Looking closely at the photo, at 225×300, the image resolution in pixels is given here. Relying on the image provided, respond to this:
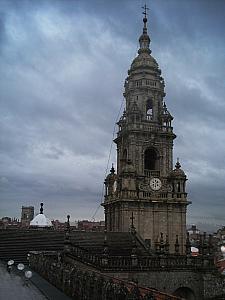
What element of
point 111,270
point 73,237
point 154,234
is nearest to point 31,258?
point 111,270

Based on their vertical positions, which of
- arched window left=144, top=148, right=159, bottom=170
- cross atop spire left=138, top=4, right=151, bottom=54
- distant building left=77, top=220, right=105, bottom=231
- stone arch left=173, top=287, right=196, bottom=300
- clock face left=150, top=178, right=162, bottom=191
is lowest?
stone arch left=173, top=287, right=196, bottom=300

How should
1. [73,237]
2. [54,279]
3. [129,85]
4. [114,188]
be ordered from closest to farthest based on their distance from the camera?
1. [54,279]
2. [73,237]
3. [114,188]
4. [129,85]

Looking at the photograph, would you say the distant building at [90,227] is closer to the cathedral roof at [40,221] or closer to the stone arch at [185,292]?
the cathedral roof at [40,221]

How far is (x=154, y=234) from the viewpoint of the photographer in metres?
52.7

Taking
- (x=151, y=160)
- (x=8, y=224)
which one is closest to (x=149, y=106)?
(x=151, y=160)

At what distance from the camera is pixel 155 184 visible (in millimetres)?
54656

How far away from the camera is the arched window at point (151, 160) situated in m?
57.0

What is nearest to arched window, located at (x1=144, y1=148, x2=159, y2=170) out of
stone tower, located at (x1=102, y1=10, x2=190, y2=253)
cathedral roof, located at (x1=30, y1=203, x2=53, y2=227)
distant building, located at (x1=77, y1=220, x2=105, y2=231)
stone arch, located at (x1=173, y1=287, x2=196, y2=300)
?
stone tower, located at (x1=102, y1=10, x2=190, y2=253)

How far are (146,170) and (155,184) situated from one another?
2147 mm

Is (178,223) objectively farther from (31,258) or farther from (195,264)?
(31,258)

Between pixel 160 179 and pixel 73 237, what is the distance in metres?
17.6

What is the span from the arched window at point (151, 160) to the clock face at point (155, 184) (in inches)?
87.4

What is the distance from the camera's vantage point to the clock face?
54.3 m

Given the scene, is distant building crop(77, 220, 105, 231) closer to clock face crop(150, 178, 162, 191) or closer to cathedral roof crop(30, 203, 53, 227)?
cathedral roof crop(30, 203, 53, 227)
